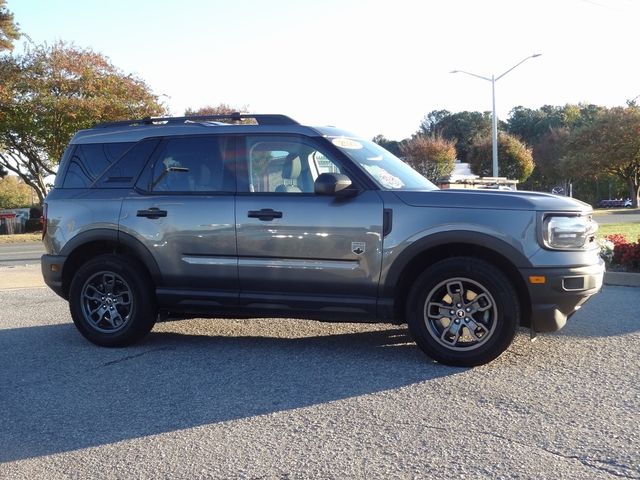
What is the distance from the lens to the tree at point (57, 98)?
30.3 m

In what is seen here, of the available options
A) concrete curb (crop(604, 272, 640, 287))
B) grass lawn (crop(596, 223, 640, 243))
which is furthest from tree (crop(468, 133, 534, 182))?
concrete curb (crop(604, 272, 640, 287))

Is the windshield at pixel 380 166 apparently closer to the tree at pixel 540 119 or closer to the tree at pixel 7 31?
the tree at pixel 7 31

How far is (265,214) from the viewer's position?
5.88 meters

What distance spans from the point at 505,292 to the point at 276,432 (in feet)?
7.17

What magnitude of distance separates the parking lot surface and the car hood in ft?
4.14

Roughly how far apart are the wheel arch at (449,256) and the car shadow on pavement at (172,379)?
62cm

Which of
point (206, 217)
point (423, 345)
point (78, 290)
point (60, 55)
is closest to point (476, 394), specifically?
point (423, 345)

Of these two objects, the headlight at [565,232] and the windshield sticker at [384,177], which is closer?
the headlight at [565,232]

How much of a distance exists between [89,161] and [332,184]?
2.63 meters

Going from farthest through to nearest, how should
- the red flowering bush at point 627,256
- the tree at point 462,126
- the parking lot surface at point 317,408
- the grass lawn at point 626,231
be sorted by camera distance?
the tree at point 462,126 < the grass lawn at point 626,231 < the red flowering bush at point 627,256 < the parking lot surface at point 317,408

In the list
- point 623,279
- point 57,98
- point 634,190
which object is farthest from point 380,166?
point 634,190

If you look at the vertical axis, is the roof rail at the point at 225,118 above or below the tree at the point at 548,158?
below

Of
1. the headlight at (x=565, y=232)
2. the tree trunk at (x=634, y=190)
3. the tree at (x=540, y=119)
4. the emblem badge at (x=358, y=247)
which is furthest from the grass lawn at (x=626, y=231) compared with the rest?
the tree at (x=540, y=119)

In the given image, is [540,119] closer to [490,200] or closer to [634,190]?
[634,190]
